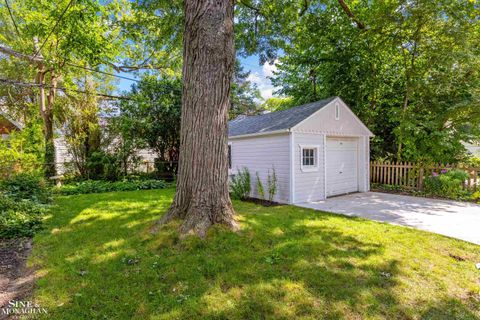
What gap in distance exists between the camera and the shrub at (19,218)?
4.71 metres

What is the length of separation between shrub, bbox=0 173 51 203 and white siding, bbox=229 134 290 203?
20.0 feet

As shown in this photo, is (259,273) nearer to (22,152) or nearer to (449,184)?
(449,184)

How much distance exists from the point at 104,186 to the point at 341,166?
9397 mm

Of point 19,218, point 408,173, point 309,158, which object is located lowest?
point 19,218

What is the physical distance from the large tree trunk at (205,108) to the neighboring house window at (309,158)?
4.28 meters

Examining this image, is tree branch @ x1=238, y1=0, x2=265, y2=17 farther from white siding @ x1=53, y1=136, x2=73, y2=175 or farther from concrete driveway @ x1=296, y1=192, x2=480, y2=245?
white siding @ x1=53, y1=136, x2=73, y2=175

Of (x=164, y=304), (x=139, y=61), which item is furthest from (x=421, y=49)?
(x=139, y=61)

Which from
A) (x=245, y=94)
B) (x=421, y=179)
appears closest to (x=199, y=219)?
(x=421, y=179)

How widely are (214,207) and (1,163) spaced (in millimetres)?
8544

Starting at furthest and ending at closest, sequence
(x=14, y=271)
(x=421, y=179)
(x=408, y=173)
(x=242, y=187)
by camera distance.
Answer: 1. (x=408, y=173)
2. (x=421, y=179)
3. (x=242, y=187)
4. (x=14, y=271)

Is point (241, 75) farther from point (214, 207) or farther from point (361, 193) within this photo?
point (214, 207)

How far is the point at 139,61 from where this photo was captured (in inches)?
536

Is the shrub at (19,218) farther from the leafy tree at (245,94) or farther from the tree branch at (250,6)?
the leafy tree at (245,94)

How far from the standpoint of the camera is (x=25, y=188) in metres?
7.41
